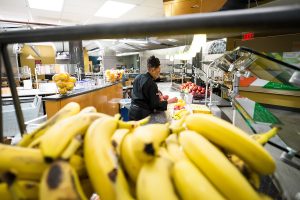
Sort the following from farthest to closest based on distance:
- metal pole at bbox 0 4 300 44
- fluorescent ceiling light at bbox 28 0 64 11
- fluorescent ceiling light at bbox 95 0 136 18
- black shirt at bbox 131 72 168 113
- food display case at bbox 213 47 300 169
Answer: fluorescent ceiling light at bbox 95 0 136 18 < fluorescent ceiling light at bbox 28 0 64 11 < black shirt at bbox 131 72 168 113 < food display case at bbox 213 47 300 169 < metal pole at bbox 0 4 300 44

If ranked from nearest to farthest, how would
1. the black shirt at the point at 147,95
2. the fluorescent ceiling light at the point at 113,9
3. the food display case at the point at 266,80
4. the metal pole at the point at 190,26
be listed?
the metal pole at the point at 190,26
the food display case at the point at 266,80
the black shirt at the point at 147,95
the fluorescent ceiling light at the point at 113,9

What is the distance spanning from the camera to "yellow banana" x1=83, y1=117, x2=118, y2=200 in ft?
1.39

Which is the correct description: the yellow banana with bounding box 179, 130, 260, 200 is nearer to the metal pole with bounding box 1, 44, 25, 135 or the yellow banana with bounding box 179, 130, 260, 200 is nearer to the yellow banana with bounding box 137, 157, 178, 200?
the yellow banana with bounding box 137, 157, 178, 200

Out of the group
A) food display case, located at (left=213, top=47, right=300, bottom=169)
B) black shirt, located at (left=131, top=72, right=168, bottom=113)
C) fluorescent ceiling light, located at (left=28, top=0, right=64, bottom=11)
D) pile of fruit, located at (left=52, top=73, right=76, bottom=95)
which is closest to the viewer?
food display case, located at (left=213, top=47, right=300, bottom=169)

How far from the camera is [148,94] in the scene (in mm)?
2684

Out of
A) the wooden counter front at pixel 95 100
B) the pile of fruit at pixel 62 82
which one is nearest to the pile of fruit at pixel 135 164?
the wooden counter front at pixel 95 100

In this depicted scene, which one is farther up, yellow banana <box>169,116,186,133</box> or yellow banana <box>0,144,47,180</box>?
yellow banana <box>169,116,186,133</box>

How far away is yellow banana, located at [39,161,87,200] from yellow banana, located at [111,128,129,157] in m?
0.12

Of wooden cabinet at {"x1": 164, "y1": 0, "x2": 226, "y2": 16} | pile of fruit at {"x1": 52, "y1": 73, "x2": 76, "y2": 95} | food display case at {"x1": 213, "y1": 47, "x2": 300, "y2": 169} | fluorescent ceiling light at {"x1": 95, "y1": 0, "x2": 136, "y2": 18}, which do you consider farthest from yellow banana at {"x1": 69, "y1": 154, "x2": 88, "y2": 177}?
fluorescent ceiling light at {"x1": 95, "y1": 0, "x2": 136, "y2": 18}

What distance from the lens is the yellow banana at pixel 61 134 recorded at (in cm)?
41

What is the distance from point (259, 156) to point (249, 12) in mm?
330

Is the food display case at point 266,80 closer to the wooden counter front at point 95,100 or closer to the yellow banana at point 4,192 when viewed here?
the yellow banana at point 4,192

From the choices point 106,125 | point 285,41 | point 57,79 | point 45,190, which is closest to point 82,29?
point 106,125

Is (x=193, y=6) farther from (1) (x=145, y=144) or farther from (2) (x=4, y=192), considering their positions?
(2) (x=4, y=192)
